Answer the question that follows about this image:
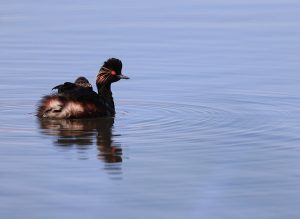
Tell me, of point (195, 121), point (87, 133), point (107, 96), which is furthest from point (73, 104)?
point (195, 121)

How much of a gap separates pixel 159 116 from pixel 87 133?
1199 millimetres

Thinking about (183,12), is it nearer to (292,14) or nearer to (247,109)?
(292,14)

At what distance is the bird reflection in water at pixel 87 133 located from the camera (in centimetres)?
1026

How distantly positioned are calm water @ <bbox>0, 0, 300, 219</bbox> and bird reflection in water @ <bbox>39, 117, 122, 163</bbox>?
0.07 feet

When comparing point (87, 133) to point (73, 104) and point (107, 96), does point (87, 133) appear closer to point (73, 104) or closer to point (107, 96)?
point (73, 104)

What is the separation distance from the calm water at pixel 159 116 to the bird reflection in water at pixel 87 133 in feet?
0.07

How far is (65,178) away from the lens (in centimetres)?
890

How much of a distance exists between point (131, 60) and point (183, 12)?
5.71 m

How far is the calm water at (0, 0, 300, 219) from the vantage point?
8.30 meters

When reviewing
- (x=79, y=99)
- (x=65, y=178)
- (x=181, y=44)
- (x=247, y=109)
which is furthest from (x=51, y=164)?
(x=181, y=44)

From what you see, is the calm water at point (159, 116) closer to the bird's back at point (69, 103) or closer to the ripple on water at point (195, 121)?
the ripple on water at point (195, 121)

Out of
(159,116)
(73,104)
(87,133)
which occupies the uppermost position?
(73,104)

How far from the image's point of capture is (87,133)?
11.5 metres

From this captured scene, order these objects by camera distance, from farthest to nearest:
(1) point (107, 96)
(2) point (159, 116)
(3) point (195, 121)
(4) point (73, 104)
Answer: (1) point (107, 96)
(2) point (159, 116)
(4) point (73, 104)
(3) point (195, 121)
